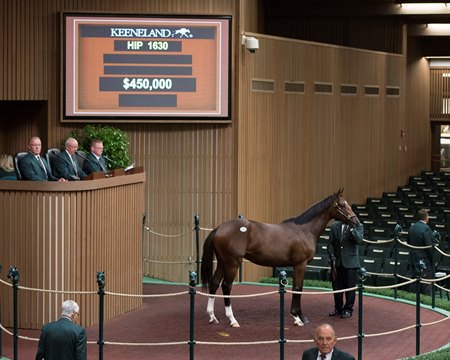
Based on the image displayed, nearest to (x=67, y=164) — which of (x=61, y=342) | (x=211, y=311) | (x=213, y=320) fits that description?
(x=211, y=311)

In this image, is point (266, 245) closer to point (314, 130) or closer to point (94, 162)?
point (94, 162)

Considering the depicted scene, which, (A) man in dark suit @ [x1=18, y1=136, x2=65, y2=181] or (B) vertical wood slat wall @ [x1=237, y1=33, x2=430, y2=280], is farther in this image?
(B) vertical wood slat wall @ [x1=237, y1=33, x2=430, y2=280]

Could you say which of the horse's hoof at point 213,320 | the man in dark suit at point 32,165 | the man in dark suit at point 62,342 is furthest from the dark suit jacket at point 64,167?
the man in dark suit at point 62,342

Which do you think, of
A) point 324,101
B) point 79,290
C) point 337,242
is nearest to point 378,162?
point 324,101

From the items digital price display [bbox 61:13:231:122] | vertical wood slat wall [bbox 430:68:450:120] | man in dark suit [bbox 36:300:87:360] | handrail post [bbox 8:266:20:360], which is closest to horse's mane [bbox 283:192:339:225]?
digital price display [bbox 61:13:231:122]

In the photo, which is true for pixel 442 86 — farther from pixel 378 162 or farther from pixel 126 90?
pixel 126 90

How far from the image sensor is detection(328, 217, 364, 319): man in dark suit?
54.8ft

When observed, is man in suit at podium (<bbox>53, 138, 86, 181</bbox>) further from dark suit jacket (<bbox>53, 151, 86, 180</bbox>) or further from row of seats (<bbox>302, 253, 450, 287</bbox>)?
row of seats (<bbox>302, 253, 450, 287</bbox>)

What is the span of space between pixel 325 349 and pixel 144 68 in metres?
11.3

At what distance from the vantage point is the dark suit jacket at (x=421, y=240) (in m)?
19.2

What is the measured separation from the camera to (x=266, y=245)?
16.2 meters

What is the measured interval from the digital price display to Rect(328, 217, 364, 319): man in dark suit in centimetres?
439

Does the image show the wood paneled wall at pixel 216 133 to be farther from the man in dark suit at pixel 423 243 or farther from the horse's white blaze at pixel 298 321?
the horse's white blaze at pixel 298 321

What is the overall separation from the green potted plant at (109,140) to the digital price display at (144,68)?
264 millimetres
